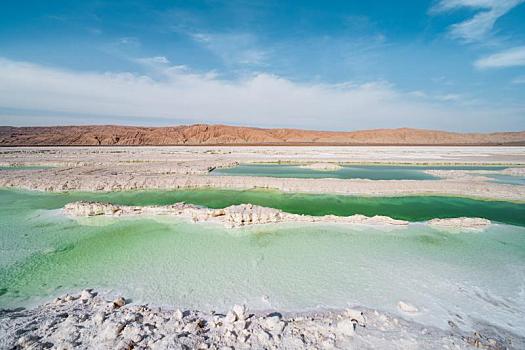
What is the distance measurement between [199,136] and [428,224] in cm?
6837

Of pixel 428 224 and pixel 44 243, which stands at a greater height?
pixel 428 224

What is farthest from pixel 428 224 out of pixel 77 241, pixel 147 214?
pixel 77 241

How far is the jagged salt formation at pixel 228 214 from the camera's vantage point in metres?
8.15

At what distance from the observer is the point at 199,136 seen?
72.0 m

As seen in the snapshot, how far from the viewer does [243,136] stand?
7462cm

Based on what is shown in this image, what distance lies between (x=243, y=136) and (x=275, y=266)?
70.3 m

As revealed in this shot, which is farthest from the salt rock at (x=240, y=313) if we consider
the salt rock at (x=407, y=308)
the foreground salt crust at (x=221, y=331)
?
the salt rock at (x=407, y=308)

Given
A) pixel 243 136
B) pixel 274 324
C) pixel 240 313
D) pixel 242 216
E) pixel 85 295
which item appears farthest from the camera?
pixel 243 136

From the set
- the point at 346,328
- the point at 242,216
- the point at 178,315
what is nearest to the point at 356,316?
the point at 346,328

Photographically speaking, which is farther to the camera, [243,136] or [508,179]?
[243,136]

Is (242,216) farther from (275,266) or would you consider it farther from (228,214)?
(275,266)

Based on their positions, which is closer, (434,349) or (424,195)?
(434,349)

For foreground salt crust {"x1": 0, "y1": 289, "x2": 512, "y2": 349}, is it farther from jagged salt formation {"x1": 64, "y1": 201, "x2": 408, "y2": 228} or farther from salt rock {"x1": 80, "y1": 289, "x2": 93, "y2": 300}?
jagged salt formation {"x1": 64, "y1": 201, "x2": 408, "y2": 228}

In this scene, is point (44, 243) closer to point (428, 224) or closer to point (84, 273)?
point (84, 273)
